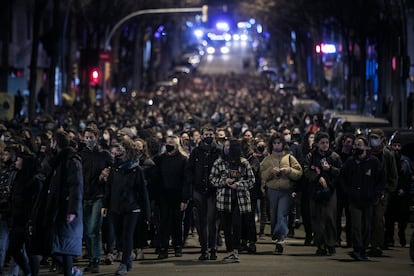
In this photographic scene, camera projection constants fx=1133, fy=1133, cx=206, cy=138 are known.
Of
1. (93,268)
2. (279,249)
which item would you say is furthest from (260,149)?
(93,268)

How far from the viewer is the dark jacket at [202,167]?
51.9 feet

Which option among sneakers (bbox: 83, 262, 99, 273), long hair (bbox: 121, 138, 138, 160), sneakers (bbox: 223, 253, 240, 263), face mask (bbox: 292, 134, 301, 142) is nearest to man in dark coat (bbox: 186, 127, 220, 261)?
sneakers (bbox: 223, 253, 240, 263)

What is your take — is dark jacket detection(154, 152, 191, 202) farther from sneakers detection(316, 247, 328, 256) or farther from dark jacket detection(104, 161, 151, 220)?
sneakers detection(316, 247, 328, 256)

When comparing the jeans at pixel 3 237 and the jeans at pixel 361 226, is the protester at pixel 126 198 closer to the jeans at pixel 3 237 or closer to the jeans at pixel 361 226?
the jeans at pixel 3 237

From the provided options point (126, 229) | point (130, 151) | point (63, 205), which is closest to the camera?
point (63, 205)

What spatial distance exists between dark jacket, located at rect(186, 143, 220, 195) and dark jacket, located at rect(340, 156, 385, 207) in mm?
1899

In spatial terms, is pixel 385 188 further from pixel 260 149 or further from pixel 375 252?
pixel 260 149

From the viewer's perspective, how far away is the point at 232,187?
50.5 feet

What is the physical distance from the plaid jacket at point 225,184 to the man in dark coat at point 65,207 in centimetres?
341

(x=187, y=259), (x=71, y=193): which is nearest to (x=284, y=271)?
(x=187, y=259)

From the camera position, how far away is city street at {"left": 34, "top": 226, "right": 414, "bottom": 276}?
14.4 metres

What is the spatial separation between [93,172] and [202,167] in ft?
5.46

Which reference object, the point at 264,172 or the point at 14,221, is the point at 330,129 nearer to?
the point at 264,172

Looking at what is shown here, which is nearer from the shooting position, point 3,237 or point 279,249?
point 3,237
